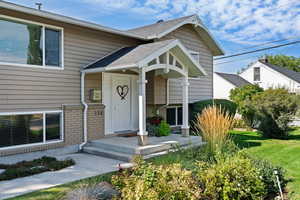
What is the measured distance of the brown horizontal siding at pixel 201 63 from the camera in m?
12.3

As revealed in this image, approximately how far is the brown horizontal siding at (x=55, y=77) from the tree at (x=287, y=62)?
53.5m

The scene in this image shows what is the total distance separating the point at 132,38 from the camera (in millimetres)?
10961

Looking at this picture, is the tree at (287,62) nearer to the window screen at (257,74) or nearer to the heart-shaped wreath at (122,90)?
the window screen at (257,74)

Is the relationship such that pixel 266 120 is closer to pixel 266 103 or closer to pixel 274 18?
pixel 266 103

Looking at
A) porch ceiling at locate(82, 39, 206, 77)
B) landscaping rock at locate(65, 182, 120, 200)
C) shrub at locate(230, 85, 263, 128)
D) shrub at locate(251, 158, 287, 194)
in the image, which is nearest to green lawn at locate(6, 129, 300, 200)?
shrub at locate(251, 158, 287, 194)

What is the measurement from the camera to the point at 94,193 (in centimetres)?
416

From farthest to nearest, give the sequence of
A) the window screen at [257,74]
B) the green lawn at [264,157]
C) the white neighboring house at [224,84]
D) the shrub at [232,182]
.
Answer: the window screen at [257,74], the white neighboring house at [224,84], the green lawn at [264,157], the shrub at [232,182]

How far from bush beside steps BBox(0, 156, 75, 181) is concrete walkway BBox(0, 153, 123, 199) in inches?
6.3

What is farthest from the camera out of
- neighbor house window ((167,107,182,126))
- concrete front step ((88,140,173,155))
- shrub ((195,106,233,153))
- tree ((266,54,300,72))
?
tree ((266,54,300,72))

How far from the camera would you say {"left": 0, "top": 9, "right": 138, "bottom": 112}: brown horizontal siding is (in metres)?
7.35

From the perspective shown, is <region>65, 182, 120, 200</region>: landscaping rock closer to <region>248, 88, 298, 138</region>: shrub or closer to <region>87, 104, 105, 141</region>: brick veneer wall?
<region>87, 104, 105, 141</region>: brick veneer wall

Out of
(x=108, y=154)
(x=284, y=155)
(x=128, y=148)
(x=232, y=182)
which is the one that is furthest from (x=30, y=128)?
(x=284, y=155)


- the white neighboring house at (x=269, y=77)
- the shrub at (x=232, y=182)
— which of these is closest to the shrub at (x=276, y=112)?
the shrub at (x=232, y=182)

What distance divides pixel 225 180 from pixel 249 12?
17.0m
